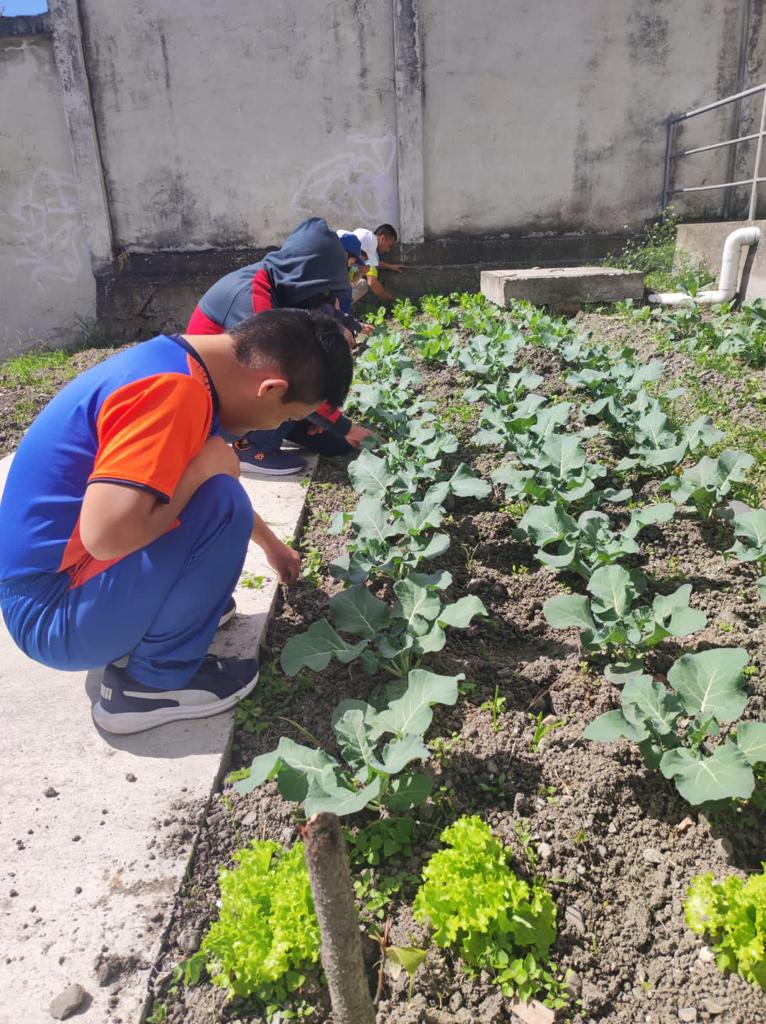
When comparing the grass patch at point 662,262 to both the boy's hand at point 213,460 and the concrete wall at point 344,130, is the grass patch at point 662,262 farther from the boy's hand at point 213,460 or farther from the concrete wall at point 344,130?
the boy's hand at point 213,460

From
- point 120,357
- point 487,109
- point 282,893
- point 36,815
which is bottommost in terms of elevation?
point 36,815

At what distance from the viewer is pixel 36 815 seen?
1.79m

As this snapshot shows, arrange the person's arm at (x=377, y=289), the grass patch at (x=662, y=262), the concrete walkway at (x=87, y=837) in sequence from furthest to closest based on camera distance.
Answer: the person's arm at (x=377, y=289), the grass patch at (x=662, y=262), the concrete walkway at (x=87, y=837)

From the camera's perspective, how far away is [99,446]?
69.8 inches

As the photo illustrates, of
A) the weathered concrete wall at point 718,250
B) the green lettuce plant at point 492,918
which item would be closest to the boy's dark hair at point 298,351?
the green lettuce plant at point 492,918

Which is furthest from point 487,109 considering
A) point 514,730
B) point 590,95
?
point 514,730

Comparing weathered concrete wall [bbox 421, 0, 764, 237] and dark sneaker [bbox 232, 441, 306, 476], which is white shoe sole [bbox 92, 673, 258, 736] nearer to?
dark sneaker [bbox 232, 441, 306, 476]

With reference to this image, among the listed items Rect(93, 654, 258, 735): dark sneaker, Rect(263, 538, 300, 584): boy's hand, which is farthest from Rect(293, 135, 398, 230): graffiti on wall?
Rect(93, 654, 258, 735): dark sneaker

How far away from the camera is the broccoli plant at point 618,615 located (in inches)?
77.8

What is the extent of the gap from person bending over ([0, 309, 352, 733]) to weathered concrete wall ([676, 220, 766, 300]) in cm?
528

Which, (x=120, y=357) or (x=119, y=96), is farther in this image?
(x=119, y=96)

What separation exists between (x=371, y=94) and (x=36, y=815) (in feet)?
28.6

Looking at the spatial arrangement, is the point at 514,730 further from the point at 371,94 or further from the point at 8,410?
the point at 371,94

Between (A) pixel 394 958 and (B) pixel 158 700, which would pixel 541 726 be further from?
(B) pixel 158 700
